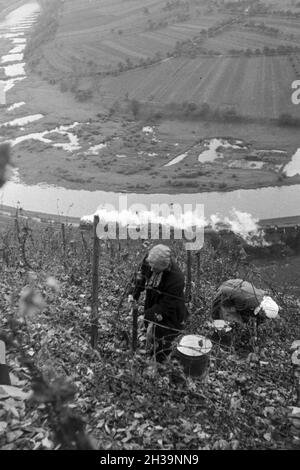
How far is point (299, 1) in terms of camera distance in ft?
206

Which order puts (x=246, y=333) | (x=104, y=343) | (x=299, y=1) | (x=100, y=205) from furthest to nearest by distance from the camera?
(x=299, y=1)
(x=100, y=205)
(x=246, y=333)
(x=104, y=343)

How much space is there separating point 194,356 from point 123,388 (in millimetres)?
921

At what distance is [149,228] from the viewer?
24.3 m

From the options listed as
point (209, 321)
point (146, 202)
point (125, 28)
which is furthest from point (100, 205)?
point (125, 28)

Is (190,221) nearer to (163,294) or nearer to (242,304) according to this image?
(242,304)

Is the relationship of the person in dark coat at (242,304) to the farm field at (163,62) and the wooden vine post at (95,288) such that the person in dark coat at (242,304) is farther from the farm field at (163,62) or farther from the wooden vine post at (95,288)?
the farm field at (163,62)

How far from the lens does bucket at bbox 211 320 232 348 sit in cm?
707

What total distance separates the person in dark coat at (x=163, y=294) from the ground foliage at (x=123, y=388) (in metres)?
0.37

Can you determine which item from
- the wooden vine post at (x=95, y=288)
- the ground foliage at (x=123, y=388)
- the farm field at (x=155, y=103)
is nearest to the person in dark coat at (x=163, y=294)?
the ground foliage at (x=123, y=388)

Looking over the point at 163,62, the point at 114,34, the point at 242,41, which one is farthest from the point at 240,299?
A: the point at 114,34

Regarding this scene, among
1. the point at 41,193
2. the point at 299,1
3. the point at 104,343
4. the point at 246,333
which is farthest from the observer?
the point at 299,1

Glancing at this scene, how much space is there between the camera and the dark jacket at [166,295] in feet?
19.7
